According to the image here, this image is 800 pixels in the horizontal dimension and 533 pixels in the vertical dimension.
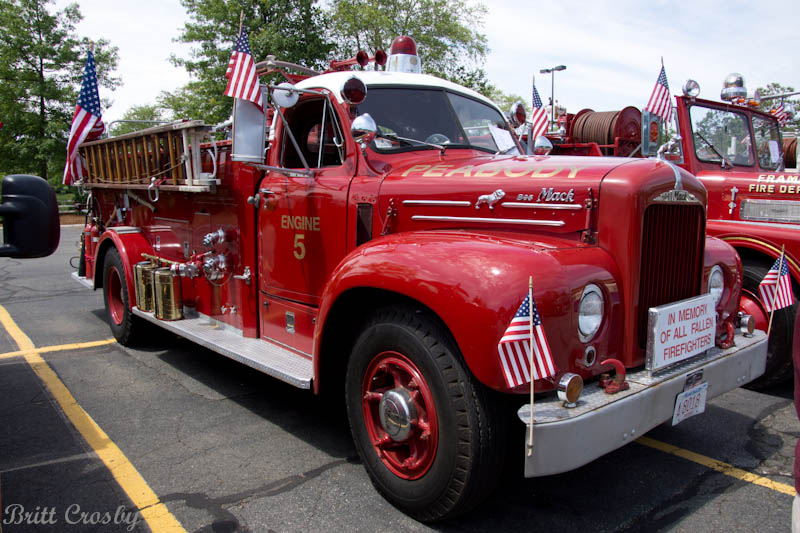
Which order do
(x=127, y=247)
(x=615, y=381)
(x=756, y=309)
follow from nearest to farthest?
(x=615, y=381), (x=756, y=309), (x=127, y=247)

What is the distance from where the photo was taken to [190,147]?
14.8ft

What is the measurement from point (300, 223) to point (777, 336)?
375 cm

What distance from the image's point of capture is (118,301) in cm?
595

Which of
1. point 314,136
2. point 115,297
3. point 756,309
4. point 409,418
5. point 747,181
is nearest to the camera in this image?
point 409,418

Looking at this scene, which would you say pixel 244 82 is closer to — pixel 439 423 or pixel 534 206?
pixel 534 206

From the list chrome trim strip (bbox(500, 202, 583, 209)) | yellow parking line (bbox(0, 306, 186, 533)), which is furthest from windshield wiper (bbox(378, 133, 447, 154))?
yellow parking line (bbox(0, 306, 186, 533))

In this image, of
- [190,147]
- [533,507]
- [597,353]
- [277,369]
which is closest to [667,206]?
[597,353]

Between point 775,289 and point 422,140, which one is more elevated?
point 422,140

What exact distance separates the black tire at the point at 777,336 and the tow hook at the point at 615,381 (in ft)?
8.95

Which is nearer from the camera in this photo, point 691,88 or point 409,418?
point 409,418

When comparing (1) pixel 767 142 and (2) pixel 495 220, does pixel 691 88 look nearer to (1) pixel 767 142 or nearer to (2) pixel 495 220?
(1) pixel 767 142

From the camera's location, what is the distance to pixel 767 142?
6.02 meters

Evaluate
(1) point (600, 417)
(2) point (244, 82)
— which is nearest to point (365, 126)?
(2) point (244, 82)

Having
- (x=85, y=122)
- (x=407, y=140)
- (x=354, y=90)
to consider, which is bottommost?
(x=407, y=140)
